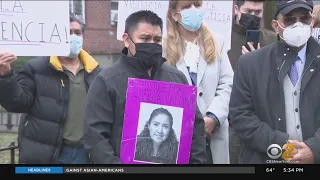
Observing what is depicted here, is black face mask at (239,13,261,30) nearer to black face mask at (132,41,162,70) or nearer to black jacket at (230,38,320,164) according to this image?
black jacket at (230,38,320,164)

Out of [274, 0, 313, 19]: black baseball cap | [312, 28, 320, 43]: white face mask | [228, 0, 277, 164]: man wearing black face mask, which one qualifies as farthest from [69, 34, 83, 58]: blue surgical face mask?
[312, 28, 320, 43]: white face mask

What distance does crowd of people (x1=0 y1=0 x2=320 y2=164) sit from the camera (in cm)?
222

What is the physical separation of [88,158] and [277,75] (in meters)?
0.91

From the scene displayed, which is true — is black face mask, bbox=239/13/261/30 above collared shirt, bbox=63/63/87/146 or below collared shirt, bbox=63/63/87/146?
above

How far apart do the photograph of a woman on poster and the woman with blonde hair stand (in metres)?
0.22

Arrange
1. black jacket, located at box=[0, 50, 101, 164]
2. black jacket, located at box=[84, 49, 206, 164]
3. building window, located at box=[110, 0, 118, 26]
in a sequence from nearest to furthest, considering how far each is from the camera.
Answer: black jacket, located at box=[84, 49, 206, 164] → black jacket, located at box=[0, 50, 101, 164] → building window, located at box=[110, 0, 118, 26]

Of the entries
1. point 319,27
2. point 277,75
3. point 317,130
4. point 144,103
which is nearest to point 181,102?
point 144,103

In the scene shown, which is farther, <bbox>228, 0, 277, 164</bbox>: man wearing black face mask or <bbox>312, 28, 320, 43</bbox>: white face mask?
<bbox>228, 0, 277, 164</bbox>: man wearing black face mask

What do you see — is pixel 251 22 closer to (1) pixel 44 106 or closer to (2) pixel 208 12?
(2) pixel 208 12

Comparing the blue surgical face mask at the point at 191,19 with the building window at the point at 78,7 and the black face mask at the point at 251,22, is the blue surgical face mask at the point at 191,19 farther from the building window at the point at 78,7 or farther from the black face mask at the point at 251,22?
the building window at the point at 78,7

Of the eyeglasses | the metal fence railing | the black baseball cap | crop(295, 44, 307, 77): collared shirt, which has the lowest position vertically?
the metal fence railing

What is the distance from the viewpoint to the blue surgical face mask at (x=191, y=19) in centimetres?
244

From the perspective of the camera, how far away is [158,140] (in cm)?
227

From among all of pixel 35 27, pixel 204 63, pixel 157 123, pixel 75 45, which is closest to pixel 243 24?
pixel 204 63
